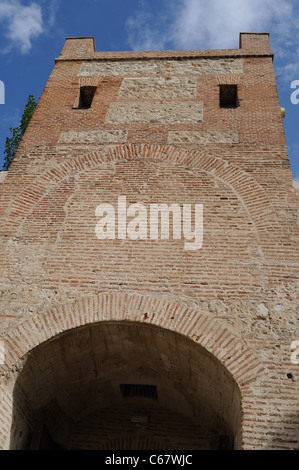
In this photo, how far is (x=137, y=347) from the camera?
5.51m

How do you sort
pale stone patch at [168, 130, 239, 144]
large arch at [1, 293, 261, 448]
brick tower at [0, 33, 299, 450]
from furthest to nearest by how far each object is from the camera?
1. pale stone patch at [168, 130, 239, 144]
2. brick tower at [0, 33, 299, 450]
3. large arch at [1, 293, 261, 448]

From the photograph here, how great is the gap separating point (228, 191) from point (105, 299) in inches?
95.6

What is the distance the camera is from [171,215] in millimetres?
6191

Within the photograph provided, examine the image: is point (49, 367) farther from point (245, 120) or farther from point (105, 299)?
point (245, 120)

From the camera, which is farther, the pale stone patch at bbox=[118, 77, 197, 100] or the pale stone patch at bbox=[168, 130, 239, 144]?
the pale stone patch at bbox=[118, 77, 197, 100]

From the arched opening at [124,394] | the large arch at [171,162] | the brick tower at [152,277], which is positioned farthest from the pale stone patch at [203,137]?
the arched opening at [124,394]

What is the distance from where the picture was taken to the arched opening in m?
5.14

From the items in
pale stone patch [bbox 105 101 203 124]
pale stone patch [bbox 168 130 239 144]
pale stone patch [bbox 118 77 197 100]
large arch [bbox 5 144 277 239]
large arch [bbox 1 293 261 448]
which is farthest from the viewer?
pale stone patch [bbox 118 77 197 100]

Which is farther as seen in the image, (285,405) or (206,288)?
(206,288)

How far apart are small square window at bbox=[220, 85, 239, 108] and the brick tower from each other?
0.91 ft

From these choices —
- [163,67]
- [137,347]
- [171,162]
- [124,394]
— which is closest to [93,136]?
[171,162]

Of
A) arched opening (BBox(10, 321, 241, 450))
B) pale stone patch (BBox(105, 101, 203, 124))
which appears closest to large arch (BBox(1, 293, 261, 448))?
arched opening (BBox(10, 321, 241, 450))

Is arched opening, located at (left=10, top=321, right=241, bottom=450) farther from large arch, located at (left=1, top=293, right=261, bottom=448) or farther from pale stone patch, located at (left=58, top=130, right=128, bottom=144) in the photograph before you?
pale stone patch, located at (left=58, top=130, right=128, bottom=144)
